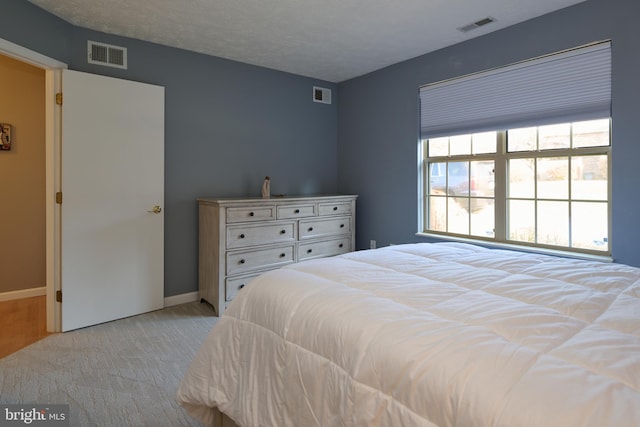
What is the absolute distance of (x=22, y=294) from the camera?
393 centimetres

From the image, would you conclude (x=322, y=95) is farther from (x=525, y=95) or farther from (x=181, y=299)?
(x=181, y=299)

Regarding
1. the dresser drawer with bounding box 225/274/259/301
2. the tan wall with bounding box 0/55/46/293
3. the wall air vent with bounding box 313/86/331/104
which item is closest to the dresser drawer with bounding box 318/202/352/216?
the dresser drawer with bounding box 225/274/259/301

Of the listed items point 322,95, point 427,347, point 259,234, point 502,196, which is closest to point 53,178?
point 259,234

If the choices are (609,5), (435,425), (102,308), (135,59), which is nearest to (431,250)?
(435,425)

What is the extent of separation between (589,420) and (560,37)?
3.09m

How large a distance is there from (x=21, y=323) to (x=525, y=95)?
469 centimetres

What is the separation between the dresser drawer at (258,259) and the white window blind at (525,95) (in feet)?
6.30

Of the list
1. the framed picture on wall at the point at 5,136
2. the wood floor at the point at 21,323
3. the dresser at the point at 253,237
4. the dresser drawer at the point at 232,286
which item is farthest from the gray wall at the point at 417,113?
the framed picture on wall at the point at 5,136

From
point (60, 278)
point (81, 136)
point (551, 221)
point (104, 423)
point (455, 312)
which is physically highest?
point (81, 136)

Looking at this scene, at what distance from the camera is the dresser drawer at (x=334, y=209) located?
4.08 meters

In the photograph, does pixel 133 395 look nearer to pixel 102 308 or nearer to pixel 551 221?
pixel 102 308

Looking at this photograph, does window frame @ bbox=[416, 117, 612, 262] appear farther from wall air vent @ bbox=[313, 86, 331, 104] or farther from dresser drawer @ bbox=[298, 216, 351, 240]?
wall air vent @ bbox=[313, 86, 331, 104]

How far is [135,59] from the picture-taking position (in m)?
3.42

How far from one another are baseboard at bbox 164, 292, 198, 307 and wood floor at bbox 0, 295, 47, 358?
0.96m
